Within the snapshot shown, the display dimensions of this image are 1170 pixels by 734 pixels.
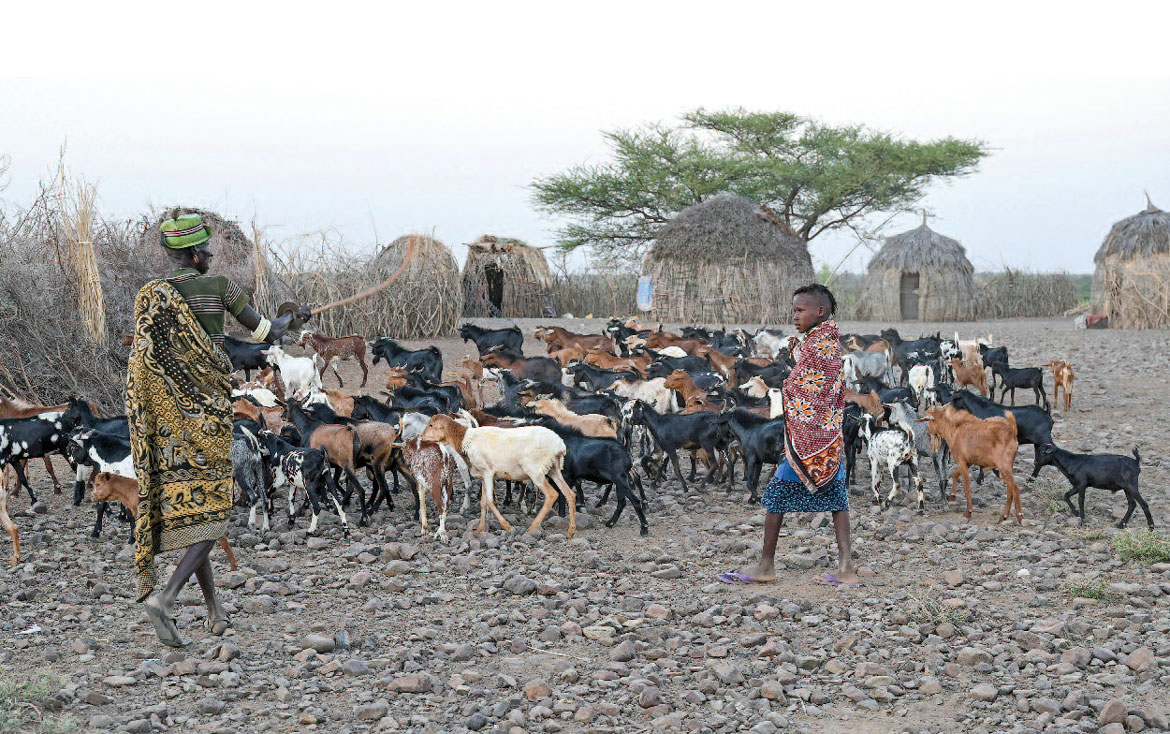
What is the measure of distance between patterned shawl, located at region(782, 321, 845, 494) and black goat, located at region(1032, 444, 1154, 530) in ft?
8.79

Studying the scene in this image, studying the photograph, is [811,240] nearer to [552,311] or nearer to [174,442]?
[552,311]

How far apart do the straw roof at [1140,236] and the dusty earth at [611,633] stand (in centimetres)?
2320

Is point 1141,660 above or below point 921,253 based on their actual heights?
below

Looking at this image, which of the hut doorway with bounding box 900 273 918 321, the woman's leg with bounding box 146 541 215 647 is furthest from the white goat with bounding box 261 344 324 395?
the hut doorway with bounding box 900 273 918 321

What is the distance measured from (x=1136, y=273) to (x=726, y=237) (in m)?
11.3

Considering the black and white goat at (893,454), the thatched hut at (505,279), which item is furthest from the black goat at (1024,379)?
the thatched hut at (505,279)

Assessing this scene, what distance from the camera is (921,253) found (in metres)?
32.1

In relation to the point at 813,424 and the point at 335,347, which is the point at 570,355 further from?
the point at 813,424

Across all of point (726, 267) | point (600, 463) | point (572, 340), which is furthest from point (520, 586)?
point (726, 267)

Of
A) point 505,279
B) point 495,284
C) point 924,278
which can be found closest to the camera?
point 505,279

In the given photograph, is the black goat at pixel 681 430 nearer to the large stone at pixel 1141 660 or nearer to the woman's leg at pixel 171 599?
the large stone at pixel 1141 660

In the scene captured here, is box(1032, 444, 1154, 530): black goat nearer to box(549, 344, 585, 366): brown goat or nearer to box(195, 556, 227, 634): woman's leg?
box(195, 556, 227, 634): woman's leg

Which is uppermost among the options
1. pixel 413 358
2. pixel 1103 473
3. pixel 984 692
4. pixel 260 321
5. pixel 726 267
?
pixel 726 267

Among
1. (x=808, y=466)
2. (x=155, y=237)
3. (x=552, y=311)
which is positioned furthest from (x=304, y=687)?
(x=552, y=311)
